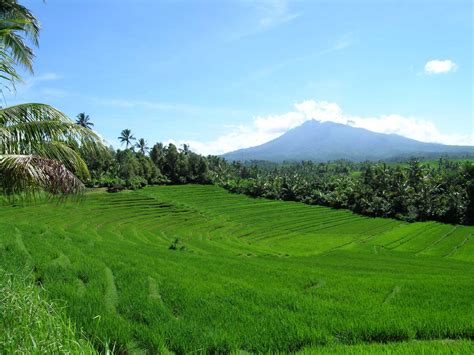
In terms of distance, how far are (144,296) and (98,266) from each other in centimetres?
308

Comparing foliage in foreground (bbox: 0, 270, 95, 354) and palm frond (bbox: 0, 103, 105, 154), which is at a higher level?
palm frond (bbox: 0, 103, 105, 154)

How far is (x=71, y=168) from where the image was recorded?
763 centimetres

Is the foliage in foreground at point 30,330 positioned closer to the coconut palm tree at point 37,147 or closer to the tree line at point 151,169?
the coconut palm tree at point 37,147

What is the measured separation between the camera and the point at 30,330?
150 inches

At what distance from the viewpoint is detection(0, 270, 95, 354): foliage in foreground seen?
3414 mm

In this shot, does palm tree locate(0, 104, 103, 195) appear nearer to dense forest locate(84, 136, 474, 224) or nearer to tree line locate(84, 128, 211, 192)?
dense forest locate(84, 136, 474, 224)

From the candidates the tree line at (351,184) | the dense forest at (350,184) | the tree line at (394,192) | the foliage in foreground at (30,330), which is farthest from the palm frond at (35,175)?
the tree line at (394,192)

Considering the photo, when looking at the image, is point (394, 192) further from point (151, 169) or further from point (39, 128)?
point (39, 128)

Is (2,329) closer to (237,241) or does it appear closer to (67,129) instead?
(67,129)

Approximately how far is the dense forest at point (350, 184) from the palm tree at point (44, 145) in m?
38.2

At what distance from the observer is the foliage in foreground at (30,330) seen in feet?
11.2

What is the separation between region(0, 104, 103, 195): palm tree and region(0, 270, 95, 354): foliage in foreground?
1.91 meters

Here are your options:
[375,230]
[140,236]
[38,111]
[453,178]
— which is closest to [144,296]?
[38,111]

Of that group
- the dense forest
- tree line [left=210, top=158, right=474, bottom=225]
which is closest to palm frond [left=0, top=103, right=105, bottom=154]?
the dense forest
